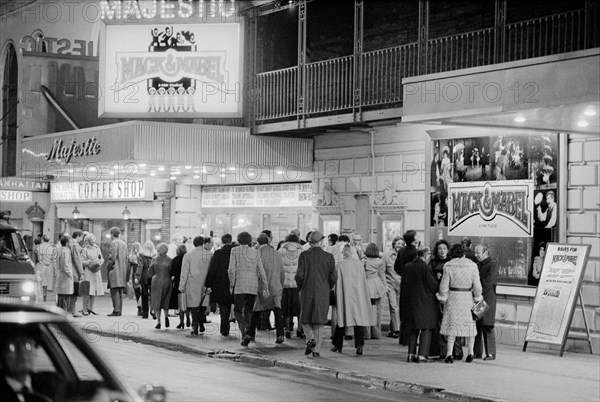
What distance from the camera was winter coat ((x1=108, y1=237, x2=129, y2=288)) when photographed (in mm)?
24438

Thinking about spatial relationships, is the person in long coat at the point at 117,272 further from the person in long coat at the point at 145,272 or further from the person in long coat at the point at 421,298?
the person in long coat at the point at 421,298

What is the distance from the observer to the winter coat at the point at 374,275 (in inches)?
770

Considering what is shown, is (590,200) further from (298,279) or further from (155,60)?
(155,60)

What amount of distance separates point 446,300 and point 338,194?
29.9 ft

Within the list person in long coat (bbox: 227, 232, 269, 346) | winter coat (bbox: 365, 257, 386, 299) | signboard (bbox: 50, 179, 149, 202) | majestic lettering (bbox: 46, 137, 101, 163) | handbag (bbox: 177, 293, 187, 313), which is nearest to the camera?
person in long coat (bbox: 227, 232, 269, 346)

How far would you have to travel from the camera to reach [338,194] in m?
25.2

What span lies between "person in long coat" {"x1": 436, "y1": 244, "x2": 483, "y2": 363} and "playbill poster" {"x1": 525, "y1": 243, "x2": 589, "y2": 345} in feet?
7.42

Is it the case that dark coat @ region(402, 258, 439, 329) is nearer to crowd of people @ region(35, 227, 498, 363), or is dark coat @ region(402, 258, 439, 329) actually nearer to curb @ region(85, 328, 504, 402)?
crowd of people @ region(35, 227, 498, 363)

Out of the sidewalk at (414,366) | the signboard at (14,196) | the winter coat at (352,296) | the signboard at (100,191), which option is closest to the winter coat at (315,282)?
the winter coat at (352,296)

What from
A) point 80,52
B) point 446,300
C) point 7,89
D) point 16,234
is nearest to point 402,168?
point 446,300

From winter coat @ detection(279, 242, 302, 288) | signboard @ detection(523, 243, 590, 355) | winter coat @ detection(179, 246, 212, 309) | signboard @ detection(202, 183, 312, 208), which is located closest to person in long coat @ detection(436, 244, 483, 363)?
signboard @ detection(523, 243, 590, 355)

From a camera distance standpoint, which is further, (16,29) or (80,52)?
(16,29)

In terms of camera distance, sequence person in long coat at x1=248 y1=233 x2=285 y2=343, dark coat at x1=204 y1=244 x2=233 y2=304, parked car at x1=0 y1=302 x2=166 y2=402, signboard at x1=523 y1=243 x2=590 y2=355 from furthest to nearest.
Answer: dark coat at x1=204 y1=244 x2=233 y2=304 < person in long coat at x1=248 y1=233 x2=285 y2=343 < signboard at x1=523 y1=243 x2=590 y2=355 < parked car at x1=0 y1=302 x2=166 y2=402

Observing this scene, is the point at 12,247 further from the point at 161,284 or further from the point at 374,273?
the point at 374,273
